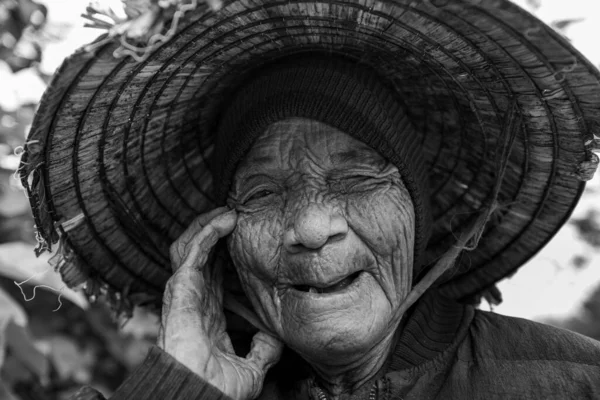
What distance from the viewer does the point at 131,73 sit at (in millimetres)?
2184

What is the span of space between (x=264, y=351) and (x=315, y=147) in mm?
596

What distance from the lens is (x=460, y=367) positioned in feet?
7.48

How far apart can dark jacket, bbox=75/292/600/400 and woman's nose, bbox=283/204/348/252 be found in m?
0.39

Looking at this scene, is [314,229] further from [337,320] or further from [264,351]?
[264,351]

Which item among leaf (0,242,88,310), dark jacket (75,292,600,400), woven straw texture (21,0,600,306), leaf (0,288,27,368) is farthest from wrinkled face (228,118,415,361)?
leaf (0,288,27,368)

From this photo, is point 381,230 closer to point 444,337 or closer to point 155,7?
point 444,337

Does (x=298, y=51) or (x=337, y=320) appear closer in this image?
(x=337, y=320)

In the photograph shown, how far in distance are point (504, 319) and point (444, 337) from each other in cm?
18

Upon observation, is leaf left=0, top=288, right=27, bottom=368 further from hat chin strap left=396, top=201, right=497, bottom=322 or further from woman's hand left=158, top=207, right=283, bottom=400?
hat chin strap left=396, top=201, right=497, bottom=322

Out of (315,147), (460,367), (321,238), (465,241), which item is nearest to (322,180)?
(315,147)

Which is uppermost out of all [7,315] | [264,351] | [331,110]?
[331,110]

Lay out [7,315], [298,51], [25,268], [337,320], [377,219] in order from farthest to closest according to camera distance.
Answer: [25,268], [7,315], [298,51], [377,219], [337,320]

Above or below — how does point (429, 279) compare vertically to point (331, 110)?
below

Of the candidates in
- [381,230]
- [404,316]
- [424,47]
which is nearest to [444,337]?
[404,316]
